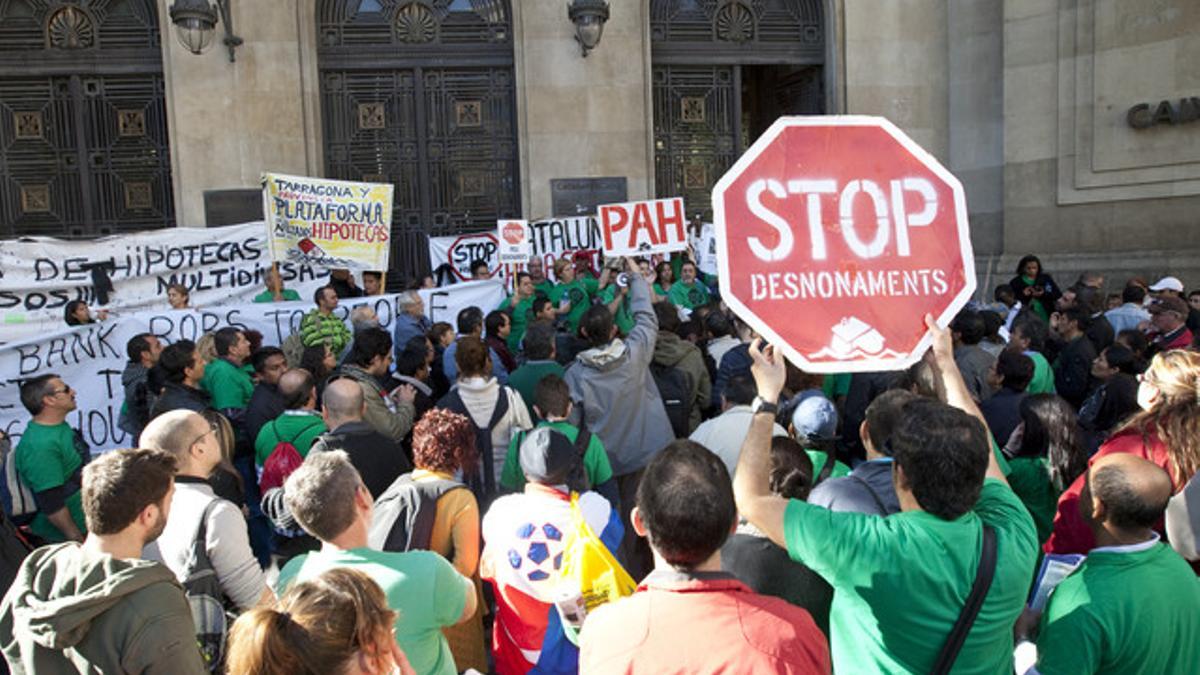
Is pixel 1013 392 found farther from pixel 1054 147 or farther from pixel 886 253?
pixel 1054 147

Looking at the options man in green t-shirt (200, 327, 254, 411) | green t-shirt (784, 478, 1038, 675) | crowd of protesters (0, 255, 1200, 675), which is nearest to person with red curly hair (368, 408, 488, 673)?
crowd of protesters (0, 255, 1200, 675)

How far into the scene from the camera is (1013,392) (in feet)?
14.8

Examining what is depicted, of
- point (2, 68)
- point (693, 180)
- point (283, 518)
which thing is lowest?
point (283, 518)

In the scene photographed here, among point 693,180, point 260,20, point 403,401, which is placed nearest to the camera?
point 403,401

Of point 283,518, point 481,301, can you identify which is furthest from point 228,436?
point 481,301

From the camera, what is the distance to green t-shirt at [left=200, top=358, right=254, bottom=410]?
5691 mm

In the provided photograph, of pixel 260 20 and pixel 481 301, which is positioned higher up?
pixel 260 20

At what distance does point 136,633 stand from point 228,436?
211 centimetres

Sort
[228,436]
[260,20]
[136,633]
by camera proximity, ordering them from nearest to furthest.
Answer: [136,633]
[228,436]
[260,20]

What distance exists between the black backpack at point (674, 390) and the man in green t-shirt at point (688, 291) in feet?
13.3

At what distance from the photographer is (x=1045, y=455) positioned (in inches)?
150

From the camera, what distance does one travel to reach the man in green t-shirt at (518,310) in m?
8.20

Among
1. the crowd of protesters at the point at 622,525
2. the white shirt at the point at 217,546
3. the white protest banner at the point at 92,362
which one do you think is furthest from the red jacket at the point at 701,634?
the white protest banner at the point at 92,362

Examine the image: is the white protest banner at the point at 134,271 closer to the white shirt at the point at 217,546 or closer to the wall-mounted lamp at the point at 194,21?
the wall-mounted lamp at the point at 194,21
